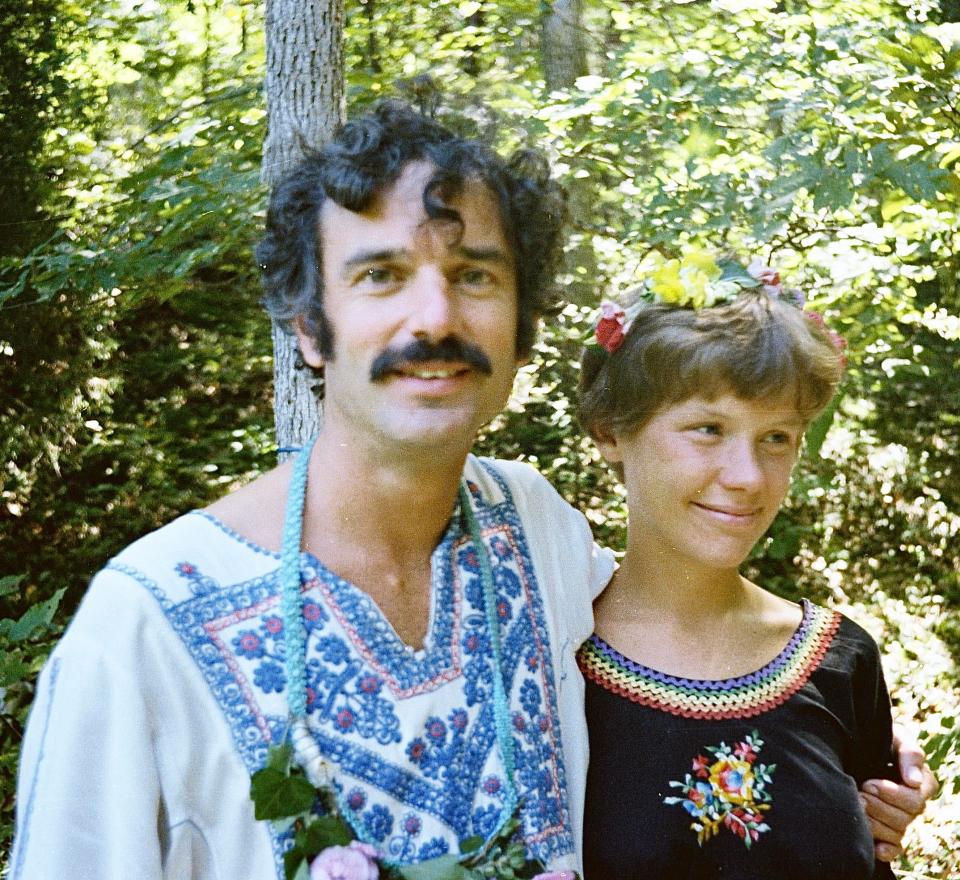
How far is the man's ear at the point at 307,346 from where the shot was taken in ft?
5.91

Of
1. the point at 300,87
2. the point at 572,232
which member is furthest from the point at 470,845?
the point at 572,232

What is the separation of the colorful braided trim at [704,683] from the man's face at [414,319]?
574mm

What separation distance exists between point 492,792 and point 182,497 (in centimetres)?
408

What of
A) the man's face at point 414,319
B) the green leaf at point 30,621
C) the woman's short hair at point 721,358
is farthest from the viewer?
the green leaf at point 30,621

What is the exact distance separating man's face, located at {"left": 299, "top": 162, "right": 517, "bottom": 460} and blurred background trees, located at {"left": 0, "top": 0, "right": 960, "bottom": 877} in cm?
37

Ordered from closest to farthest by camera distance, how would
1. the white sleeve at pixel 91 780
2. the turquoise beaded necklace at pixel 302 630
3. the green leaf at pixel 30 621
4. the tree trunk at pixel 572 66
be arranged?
the white sleeve at pixel 91 780
the turquoise beaded necklace at pixel 302 630
the green leaf at pixel 30 621
the tree trunk at pixel 572 66

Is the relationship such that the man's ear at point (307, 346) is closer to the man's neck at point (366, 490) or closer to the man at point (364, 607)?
the man at point (364, 607)

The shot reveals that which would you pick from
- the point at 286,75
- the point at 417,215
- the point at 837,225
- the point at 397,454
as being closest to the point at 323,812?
the point at 397,454

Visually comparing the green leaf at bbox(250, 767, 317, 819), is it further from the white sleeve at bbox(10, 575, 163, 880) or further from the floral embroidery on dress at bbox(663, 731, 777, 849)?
the floral embroidery on dress at bbox(663, 731, 777, 849)

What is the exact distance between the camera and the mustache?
161cm

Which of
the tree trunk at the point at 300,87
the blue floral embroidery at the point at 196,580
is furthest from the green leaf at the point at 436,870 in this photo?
the tree trunk at the point at 300,87

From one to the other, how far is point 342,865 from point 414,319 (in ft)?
2.51

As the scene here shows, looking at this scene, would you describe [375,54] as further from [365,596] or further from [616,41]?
[365,596]

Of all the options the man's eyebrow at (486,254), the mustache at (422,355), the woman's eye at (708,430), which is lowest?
the woman's eye at (708,430)
